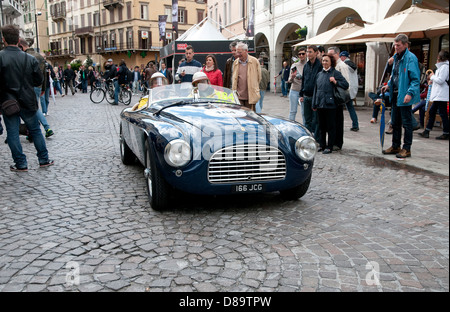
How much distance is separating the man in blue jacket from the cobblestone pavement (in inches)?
45.7

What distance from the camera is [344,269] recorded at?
287cm

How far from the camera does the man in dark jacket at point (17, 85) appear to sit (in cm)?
594

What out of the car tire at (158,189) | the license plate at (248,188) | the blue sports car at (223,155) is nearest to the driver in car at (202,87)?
the blue sports car at (223,155)

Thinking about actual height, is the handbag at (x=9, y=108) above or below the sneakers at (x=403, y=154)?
above

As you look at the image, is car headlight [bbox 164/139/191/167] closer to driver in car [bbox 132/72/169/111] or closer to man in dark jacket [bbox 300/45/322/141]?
driver in car [bbox 132/72/169/111]

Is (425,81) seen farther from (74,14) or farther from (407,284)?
(74,14)

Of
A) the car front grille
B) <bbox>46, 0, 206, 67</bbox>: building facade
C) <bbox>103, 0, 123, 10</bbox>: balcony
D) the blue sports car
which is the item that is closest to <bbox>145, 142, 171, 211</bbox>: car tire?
the blue sports car

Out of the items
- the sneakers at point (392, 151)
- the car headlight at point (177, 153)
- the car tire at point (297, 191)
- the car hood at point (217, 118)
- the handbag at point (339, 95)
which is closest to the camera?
the car headlight at point (177, 153)

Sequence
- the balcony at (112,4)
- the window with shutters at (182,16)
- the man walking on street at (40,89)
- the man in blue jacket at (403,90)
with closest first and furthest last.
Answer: the man in blue jacket at (403,90), the man walking on street at (40,89), the balcony at (112,4), the window with shutters at (182,16)

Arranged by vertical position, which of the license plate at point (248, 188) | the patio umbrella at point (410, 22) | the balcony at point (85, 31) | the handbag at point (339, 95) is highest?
the balcony at point (85, 31)

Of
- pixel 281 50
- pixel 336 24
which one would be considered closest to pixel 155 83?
Answer: pixel 336 24

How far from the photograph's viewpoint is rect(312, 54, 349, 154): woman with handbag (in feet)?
23.5

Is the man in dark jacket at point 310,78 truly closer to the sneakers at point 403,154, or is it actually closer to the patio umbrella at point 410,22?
the sneakers at point 403,154

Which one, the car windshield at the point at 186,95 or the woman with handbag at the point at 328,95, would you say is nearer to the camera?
the car windshield at the point at 186,95
